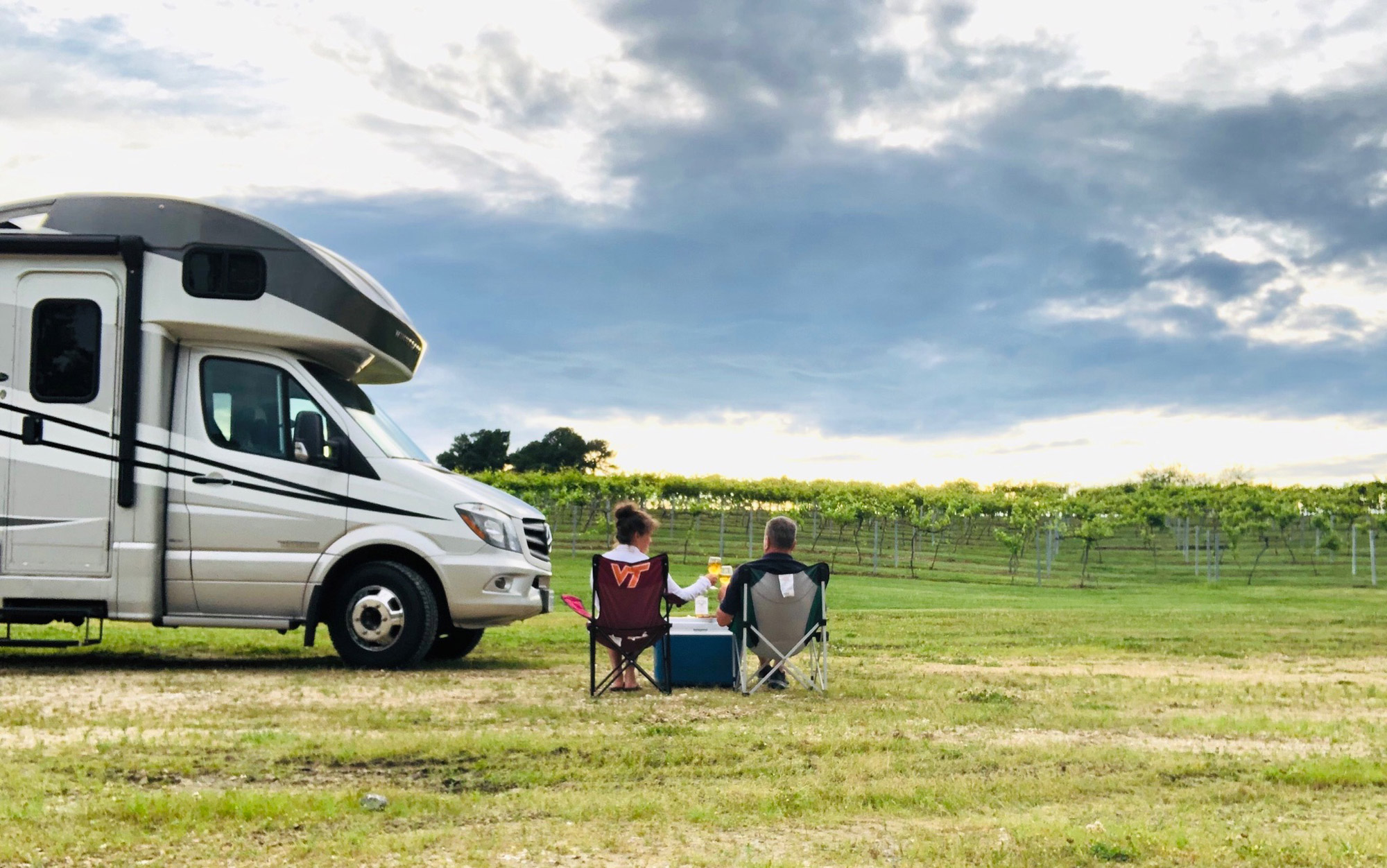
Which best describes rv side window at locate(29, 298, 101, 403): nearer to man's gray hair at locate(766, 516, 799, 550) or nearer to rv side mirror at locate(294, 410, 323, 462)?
rv side mirror at locate(294, 410, 323, 462)

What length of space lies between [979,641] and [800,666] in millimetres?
4310

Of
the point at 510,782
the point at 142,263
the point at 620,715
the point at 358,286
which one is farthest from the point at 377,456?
the point at 510,782

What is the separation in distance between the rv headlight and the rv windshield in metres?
0.71

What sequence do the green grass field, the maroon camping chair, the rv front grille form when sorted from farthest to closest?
the rv front grille, the maroon camping chair, the green grass field

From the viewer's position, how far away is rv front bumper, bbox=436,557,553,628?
9.39m

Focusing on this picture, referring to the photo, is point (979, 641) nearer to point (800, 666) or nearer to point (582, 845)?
point (800, 666)

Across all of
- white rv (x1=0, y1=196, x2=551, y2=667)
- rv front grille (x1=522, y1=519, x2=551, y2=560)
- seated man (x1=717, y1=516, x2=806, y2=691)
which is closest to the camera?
seated man (x1=717, y1=516, x2=806, y2=691)

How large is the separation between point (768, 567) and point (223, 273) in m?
4.48

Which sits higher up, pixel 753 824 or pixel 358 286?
pixel 358 286

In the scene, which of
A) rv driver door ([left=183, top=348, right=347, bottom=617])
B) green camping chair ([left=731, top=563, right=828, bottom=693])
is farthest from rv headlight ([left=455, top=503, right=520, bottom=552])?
green camping chair ([left=731, top=563, right=828, bottom=693])

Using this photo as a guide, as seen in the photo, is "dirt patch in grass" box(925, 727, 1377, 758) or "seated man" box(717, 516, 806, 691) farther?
"seated man" box(717, 516, 806, 691)

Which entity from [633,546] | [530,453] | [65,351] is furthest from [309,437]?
[530,453]

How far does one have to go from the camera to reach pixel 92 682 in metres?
8.70

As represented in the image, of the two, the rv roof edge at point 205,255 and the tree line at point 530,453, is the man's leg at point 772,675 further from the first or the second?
the tree line at point 530,453
